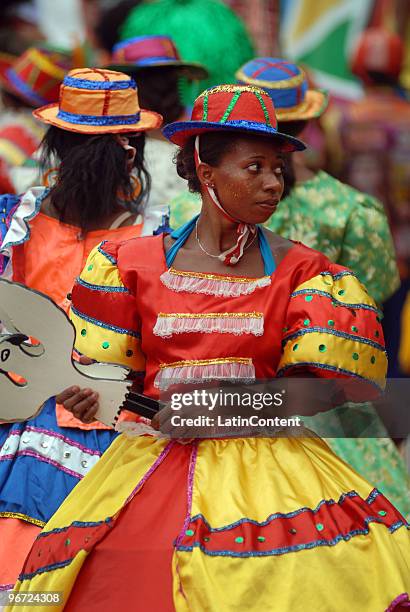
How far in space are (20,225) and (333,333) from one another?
143cm

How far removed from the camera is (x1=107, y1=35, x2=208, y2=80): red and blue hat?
5883 millimetres

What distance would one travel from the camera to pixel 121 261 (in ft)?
12.7

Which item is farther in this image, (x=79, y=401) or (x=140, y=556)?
(x=79, y=401)

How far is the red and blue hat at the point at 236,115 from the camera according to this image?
368 cm

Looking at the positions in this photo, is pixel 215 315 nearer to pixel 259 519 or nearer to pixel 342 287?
pixel 342 287

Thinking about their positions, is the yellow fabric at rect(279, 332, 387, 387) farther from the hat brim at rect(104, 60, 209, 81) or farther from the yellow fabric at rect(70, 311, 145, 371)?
the hat brim at rect(104, 60, 209, 81)

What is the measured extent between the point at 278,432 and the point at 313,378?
0.18 m

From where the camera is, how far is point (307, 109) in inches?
221

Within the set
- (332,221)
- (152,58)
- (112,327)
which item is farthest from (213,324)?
(152,58)

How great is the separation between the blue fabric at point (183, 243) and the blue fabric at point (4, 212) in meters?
0.86

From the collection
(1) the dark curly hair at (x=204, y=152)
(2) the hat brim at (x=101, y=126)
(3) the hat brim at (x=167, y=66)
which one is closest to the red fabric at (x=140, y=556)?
(1) the dark curly hair at (x=204, y=152)

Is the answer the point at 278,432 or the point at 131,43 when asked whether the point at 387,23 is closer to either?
the point at 131,43

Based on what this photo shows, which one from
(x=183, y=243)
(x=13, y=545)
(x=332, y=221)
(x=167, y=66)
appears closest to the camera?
(x=183, y=243)

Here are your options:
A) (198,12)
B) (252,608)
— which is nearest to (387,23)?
(198,12)
